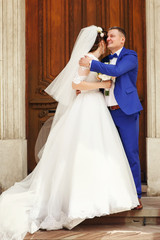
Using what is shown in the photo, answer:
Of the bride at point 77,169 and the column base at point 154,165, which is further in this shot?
the column base at point 154,165

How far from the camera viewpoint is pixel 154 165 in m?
4.26

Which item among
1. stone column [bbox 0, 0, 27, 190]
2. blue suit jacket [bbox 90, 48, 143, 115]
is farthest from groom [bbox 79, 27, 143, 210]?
stone column [bbox 0, 0, 27, 190]

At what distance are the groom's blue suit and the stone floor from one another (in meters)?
0.26

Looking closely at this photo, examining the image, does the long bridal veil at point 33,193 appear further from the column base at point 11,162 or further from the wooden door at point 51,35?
the wooden door at point 51,35

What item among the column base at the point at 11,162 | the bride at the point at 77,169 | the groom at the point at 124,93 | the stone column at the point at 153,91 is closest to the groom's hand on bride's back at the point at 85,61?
the groom at the point at 124,93

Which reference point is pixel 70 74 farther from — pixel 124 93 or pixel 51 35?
pixel 51 35

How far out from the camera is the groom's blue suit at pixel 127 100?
3.37 meters

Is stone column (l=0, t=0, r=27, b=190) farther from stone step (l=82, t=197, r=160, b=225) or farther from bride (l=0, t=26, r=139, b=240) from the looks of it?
stone step (l=82, t=197, r=160, b=225)

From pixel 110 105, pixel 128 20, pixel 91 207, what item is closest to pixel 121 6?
pixel 128 20

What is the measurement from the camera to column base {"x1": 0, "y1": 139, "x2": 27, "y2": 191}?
4.40m

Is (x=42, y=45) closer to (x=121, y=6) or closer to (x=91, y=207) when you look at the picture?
(x=121, y=6)

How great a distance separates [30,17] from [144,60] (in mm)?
1803

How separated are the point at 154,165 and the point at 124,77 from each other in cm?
137

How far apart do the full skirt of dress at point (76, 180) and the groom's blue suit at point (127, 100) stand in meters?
0.15
